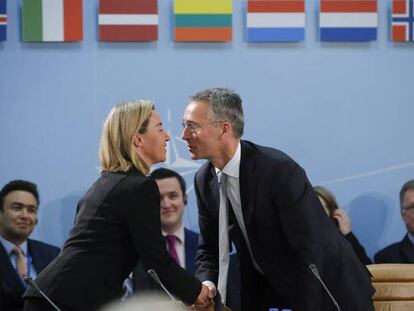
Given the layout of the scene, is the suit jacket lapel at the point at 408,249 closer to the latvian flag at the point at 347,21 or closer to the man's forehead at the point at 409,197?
the man's forehead at the point at 409,197

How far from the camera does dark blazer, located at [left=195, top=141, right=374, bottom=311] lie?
11.5 feet

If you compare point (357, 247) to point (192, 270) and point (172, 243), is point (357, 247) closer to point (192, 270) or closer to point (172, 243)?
point (192, 270)

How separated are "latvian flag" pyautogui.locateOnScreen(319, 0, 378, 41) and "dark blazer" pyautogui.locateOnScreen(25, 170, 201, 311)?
232cm

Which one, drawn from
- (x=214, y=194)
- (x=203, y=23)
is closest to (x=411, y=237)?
(x=203, y=23)

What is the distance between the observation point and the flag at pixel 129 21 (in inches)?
206

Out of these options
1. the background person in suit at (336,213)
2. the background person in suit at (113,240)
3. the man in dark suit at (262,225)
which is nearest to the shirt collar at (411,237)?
the background person in suit at (336,213)

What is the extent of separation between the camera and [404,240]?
5.28 m

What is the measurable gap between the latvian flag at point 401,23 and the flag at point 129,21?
141 centimetres

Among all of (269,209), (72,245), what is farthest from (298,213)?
(72,245)

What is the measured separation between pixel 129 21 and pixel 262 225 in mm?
2064

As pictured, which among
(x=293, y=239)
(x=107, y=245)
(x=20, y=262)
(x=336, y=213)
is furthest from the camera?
(x=336, y=213)

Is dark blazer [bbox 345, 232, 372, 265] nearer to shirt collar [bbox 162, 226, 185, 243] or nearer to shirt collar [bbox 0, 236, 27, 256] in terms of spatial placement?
shirt collar [bbox 162, 226, 185, 243]

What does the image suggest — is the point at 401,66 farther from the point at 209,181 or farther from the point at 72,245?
the point at 72,245

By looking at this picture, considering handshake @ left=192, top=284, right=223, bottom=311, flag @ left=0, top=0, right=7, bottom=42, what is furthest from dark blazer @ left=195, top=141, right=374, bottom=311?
flag @ left=0, top=0, right=7, bottom=42
